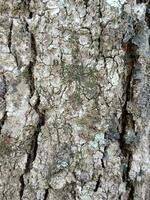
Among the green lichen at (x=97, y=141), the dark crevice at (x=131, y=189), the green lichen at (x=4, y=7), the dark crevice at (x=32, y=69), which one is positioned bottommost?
the dark crevice at (x=131, y=189)

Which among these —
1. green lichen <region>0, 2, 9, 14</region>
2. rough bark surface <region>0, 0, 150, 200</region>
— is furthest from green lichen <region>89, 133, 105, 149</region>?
green lichen <region>0, 2, 9, 14</region>

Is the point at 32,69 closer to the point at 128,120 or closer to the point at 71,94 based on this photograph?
the point at 71,94

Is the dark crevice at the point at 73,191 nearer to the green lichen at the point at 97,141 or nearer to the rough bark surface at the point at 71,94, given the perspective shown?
the rough bark surface at the point at 71,94

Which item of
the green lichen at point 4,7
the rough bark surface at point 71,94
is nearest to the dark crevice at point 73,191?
the rough bark surface at point 71,94

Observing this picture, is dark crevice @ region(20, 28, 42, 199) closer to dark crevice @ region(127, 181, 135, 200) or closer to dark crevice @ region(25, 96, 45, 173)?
dark crevice @ region(25, 96, 45, 173)

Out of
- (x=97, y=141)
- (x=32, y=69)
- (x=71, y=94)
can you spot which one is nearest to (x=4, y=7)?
(x=32, y=69)

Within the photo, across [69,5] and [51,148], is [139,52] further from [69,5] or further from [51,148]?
[51,148]

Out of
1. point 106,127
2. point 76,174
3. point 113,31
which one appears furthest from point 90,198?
point 113,31
